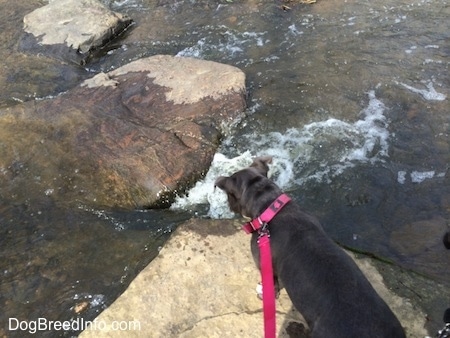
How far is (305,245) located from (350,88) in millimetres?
4225

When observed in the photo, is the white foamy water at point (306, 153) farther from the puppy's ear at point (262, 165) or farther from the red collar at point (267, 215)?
the red collar at point (267, 215)

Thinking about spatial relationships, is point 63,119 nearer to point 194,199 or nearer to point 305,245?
point 194,199

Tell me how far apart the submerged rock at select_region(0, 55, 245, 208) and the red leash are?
2.15m

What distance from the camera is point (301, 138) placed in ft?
20.9

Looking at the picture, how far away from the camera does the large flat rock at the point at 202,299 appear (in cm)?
389

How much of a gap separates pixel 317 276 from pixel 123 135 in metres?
3.77

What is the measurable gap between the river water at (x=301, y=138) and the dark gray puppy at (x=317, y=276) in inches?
43.6

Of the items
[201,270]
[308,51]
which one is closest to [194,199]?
[201,270]

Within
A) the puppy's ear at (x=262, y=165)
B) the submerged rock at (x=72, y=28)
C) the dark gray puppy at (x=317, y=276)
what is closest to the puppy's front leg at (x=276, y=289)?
the dark gray puppy at (x=317, y=276)

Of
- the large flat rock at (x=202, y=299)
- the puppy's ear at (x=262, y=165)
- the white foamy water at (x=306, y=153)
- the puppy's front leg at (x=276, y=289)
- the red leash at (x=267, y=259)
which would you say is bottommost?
the white foamy water at (x=306, y=153)

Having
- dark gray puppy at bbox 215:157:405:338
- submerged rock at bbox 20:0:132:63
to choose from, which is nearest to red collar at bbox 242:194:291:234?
dark gray puppy at bbox 215:157:405:338

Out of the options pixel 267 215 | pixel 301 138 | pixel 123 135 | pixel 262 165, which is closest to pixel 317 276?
pixel 267 215

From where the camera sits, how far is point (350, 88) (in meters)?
7.10

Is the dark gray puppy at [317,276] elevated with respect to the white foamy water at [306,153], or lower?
elevated
